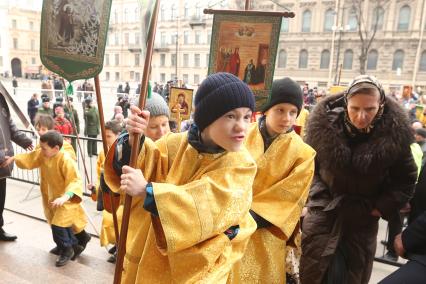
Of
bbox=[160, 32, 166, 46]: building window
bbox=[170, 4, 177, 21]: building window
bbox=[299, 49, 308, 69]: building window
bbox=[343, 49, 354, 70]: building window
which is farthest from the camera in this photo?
bbox=[160, 32, 166, 46]: building window

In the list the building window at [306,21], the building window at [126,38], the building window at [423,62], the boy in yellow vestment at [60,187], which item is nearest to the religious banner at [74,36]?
the boy in yellow vestment at [60,187]

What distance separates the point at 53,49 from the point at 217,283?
1.67 m

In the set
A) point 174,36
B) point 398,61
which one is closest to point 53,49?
point 398,61

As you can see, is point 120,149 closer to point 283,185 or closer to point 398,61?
point 283,185

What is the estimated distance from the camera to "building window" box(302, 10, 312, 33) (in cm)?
4041

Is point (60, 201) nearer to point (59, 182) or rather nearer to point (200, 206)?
point (59, 182)

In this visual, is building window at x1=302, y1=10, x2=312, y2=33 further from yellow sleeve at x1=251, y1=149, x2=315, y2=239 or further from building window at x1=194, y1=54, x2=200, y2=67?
yellow sleeve at x1=251, y1=149, x2=315, y2=239

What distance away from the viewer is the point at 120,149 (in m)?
1.88

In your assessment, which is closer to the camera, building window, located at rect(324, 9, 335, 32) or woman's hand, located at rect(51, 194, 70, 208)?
woman's hand, located at rect(51, 194, 70, 208)

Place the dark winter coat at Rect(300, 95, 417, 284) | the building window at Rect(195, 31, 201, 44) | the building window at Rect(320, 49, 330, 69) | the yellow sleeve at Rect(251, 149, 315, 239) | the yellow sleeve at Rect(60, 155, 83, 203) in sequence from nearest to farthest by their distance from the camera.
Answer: the yellow sleeve at Rect(251, 149, 315, 239), the dark winter coat at Rect(300, 95, 417, 284), the yellow sleeve at Rect(60, 155, 83, 203), the building window at Rect(320, 49, 330, 69), the building window at Rect(195, 31, 201, 44)

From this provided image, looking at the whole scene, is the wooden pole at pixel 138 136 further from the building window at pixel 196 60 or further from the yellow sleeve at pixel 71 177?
the building window at pixel 196 60

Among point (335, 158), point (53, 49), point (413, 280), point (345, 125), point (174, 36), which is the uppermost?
point (174, 36)

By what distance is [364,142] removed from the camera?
2.39 metres

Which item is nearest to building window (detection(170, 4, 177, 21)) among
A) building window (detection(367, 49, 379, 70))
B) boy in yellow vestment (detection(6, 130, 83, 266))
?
building window (detection(367, 49, 379, 70))
